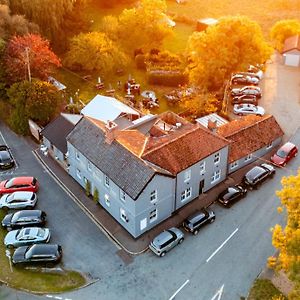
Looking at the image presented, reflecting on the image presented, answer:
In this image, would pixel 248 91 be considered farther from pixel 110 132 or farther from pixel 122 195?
pixel 122 195

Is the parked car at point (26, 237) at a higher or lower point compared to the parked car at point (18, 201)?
lower

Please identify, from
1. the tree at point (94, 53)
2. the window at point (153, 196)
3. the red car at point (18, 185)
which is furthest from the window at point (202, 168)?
the tree at point (94, 53)

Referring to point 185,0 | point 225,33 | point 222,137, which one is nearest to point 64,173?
point 222,137

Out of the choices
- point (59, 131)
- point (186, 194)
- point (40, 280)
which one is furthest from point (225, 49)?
point (40, 280)

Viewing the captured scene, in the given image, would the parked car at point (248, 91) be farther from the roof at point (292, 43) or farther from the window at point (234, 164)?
the window at point (234, 164)

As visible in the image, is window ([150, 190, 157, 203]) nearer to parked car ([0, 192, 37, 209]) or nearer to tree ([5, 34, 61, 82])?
parked car ([0, 192, 37, 209])

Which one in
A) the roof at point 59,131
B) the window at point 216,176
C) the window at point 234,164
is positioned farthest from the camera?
the roof at point 59,131
